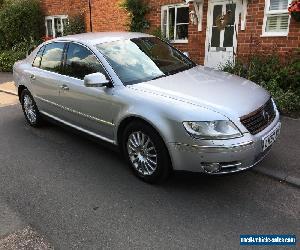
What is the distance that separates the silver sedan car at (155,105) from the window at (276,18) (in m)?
3.67

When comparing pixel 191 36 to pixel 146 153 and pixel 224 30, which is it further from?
pixel 146 153

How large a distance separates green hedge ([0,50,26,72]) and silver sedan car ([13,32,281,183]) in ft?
28.4

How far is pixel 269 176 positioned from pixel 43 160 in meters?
3.13

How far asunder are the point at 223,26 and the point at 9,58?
915cm

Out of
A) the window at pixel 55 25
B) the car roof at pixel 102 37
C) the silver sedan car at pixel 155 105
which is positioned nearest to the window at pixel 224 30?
the silver sedan car at pixel 155 105

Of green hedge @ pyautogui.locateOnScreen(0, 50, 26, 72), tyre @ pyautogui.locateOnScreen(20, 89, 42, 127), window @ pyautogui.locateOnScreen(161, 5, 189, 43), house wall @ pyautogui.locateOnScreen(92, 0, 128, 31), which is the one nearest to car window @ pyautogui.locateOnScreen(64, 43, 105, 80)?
tyre @ pyautogui.locateOnScreen(20, 89, 42, 127)

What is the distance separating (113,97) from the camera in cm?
411

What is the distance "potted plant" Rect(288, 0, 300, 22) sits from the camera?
22.4 feet

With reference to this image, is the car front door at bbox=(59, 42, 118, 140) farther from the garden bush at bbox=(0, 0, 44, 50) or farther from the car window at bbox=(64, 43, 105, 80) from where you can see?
the garden bush at bbox=(0, 0, 44, 50)

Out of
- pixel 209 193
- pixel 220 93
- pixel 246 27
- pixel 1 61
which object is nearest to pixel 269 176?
pixel 209 193

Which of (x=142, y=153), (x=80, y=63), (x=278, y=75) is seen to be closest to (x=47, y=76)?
(x=80, y=63)

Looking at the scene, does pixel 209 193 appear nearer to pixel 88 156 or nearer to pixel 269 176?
pixel 269 176

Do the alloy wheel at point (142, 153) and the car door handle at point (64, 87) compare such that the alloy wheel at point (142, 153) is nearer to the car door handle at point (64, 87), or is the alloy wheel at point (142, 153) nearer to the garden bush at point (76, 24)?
the car door handle at point (64, 87)

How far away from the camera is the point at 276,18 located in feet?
25.2
